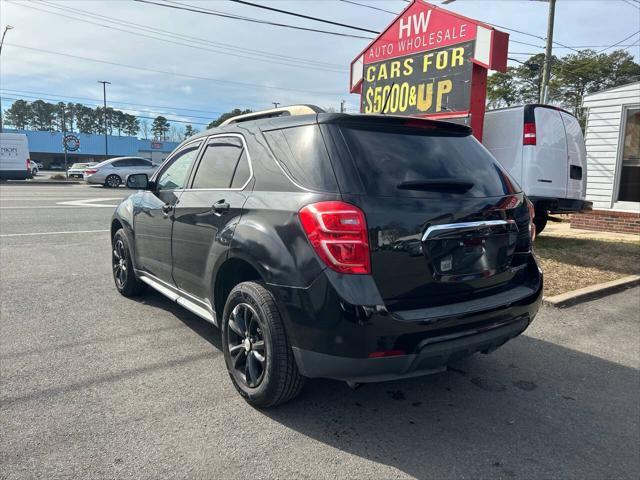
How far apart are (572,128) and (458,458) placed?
7.13 metres

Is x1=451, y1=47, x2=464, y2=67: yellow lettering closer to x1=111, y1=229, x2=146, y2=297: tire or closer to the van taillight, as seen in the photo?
the van taillight

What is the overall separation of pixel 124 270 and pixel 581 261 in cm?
638

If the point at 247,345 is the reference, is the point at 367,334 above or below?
above

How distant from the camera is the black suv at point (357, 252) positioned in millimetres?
2520

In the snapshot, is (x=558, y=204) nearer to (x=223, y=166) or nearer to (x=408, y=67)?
(x=408, y=67)

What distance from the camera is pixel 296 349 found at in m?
2.68

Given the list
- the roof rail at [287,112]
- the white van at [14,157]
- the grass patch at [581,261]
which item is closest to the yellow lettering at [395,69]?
the grass patch at [581,261]

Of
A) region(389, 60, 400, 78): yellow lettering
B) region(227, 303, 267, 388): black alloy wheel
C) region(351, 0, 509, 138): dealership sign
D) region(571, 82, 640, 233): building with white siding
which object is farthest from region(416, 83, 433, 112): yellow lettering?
region(227, 303, 267, 388): black alloy wheel

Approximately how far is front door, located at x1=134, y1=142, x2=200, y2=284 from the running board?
0.08 meters

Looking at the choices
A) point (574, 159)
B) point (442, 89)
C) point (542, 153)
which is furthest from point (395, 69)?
point (574, 159)

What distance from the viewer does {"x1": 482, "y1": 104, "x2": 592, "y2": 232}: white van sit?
7473mm

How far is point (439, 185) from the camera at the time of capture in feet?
9.33

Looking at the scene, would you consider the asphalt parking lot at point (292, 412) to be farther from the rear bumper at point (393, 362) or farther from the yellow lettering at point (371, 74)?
the yellow lettering at point (371, 74)

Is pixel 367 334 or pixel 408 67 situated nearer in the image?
pixel 367 334
